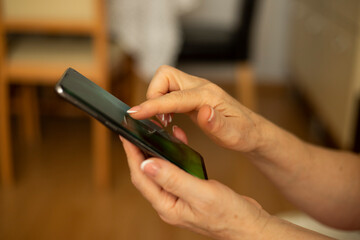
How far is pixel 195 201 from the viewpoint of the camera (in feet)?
1.60

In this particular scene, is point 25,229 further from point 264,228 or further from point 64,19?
point 264,228

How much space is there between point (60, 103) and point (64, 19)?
783mm

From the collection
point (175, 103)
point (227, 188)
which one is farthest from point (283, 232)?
point (175, 103)

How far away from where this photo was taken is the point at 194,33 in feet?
6.96

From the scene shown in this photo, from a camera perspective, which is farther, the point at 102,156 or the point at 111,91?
the point at 111,91

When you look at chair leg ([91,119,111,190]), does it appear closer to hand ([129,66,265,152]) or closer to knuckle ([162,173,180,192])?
hand ([129,66,265,152])

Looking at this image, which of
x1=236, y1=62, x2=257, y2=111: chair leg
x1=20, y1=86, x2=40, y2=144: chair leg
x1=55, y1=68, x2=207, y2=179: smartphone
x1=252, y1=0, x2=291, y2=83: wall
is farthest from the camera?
x1=252, y1=0, x2=291, y2=83: wall

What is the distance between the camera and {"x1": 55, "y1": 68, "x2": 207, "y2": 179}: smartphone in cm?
46

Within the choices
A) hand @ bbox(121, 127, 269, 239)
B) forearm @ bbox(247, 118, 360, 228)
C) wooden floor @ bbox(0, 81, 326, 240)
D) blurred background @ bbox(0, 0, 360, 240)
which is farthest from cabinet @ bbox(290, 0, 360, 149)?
hand @ bbox(121, 127, 269, 239)

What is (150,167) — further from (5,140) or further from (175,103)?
(5,140)

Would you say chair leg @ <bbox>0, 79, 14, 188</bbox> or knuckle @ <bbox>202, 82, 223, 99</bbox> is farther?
chair leg @ <bbox>0, 79, 14, 188</bbox>

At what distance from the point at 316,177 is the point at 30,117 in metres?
1.58

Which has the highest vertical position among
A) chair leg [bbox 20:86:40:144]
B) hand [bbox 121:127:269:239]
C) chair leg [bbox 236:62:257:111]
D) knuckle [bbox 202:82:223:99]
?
knuckle [bbox 202:82:223:99]

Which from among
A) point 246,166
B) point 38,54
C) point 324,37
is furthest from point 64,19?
point 324,37
